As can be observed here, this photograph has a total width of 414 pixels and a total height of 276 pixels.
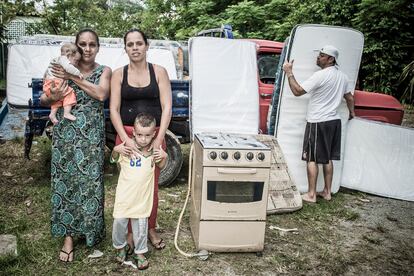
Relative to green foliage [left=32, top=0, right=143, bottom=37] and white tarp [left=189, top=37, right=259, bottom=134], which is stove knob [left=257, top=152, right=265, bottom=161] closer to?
white tarp [left=189, top=37, right=259, bottom=134]

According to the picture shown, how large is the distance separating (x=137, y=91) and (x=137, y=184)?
0.79 metres

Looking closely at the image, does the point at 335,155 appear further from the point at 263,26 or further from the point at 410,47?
the point at 263,26

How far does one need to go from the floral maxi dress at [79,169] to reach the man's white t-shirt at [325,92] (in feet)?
8.69

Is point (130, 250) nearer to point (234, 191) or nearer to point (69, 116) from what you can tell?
point (234, 191)

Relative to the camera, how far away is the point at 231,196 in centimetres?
334

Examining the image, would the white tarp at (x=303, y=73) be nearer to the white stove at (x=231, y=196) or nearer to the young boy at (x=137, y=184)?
the white stove at (x=231, y=196)

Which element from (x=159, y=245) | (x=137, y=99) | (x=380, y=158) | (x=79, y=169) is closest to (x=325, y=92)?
(x=380, y=158)

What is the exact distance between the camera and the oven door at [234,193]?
328 centimetres

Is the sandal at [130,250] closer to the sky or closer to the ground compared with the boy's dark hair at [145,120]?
closer to the ground

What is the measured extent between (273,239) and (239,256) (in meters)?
0.56

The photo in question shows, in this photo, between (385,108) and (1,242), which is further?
(385,108)

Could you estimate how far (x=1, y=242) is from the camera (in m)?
3.34

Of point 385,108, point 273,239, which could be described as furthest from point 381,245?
point 385,108

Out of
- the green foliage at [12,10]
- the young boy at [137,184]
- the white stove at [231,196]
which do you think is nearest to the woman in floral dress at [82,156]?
the young boy at [137,184]
